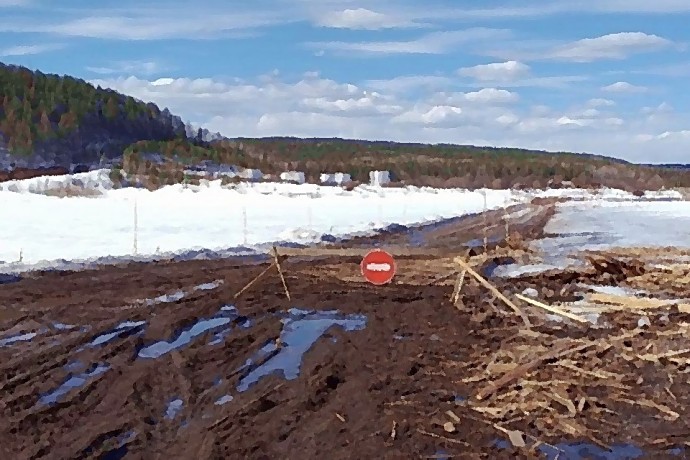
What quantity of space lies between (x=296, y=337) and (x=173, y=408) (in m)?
4.11

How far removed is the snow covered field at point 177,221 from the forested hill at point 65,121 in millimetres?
22590

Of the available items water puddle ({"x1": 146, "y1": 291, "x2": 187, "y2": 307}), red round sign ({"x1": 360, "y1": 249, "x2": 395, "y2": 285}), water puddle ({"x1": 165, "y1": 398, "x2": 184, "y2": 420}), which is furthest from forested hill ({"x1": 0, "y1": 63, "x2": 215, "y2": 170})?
water puddle ({"x1": 165, "y1": 398, "x2": 184, "y2": 420})

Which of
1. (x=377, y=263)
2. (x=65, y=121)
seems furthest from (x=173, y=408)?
(x=65, y=121)

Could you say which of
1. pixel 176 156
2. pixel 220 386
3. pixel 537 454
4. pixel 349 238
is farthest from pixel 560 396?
pixel 176 156

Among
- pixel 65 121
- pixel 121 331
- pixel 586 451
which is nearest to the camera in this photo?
pixel 586 451

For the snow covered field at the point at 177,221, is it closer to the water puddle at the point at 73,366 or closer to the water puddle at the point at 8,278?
the water puddle at the point at 8,278

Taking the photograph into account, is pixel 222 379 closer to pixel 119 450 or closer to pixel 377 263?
pixel 119 450

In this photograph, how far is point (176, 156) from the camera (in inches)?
4257

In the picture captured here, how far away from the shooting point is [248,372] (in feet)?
33.5

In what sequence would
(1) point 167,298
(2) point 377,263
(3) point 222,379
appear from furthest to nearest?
(1) point 167,298, (2) point 377,263, (3) point 222,379

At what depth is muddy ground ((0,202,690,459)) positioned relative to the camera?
7.63 m

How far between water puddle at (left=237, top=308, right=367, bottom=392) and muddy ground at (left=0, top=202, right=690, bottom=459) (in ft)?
0.09

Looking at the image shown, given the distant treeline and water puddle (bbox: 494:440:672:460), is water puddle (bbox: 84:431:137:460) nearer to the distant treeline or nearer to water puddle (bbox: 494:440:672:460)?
water puddle (bbox: 494:440:672:460)

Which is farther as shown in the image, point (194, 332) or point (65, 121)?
point (65, 121)
